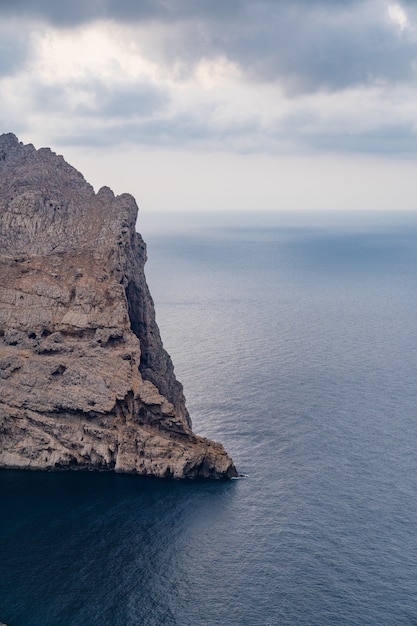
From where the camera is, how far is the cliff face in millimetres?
113812

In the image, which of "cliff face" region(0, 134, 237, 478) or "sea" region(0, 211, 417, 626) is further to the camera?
"cliff face" region(0, 134, 237, 478)

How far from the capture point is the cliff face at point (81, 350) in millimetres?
113812

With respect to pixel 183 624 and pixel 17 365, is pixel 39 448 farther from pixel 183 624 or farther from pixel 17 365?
pixel 183 624

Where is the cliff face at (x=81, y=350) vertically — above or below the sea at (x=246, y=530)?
above

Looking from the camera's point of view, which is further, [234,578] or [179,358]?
[179,358]

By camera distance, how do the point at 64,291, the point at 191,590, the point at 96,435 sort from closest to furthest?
the point at 191,590
the point at 96,435
the point at 64,291

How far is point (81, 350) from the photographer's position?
119 meters

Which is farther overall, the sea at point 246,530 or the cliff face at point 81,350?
the cliff face at point 81,350

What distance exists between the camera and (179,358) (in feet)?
575

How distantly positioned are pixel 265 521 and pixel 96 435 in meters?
30.5

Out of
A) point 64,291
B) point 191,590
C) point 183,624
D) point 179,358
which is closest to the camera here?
point 183,624

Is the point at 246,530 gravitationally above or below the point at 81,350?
below

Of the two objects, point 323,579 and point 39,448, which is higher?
point 39,448

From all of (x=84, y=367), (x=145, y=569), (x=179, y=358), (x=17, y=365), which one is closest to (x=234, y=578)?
(x=145, y=569)
